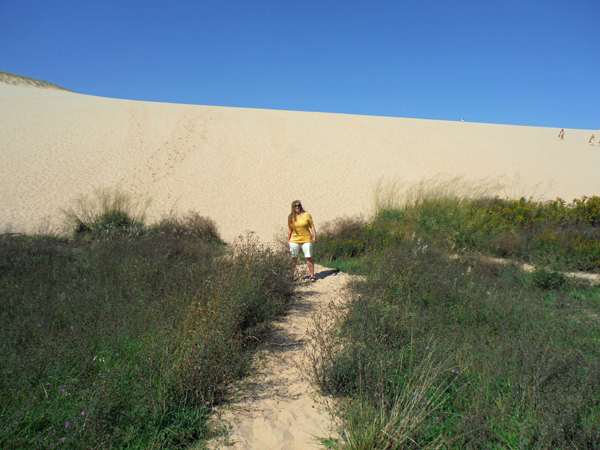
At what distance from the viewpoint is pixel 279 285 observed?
5547mm

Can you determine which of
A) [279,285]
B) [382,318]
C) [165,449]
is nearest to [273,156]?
[279,285]

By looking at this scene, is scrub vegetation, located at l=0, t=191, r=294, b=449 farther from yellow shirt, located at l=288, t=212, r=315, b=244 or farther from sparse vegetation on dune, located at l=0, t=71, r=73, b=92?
sparse vegetation on dune, located at l=0, t=71, r=73, b=92

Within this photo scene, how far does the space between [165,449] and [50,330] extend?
1.98m

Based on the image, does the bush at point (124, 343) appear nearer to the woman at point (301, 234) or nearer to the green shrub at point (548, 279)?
the woman at point (301, 234)

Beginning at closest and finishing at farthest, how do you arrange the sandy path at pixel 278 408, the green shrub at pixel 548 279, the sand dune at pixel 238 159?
the sandy path at pixel 278 408 → the green shrub at pixel 548 279 → the sand dune at pixel 238 159

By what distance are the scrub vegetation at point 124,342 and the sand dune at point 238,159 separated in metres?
6.17

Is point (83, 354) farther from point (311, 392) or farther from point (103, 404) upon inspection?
point (311, 392)

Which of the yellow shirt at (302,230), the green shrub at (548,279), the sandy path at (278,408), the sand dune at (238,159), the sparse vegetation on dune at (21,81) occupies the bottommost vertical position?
the sandy path at (278,408)

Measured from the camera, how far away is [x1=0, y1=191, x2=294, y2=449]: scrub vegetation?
102 inches

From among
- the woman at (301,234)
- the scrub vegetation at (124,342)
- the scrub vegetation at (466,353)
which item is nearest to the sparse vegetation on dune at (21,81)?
the scrub vegetation at (124,342)

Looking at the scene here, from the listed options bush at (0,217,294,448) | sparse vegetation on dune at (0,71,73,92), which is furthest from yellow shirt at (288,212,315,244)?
sparse vegetation on dune at (0,71,73,92)

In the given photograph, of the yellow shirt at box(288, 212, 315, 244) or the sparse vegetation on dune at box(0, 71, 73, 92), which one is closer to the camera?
the yellow shirt at box(288, 212, 315, 244)

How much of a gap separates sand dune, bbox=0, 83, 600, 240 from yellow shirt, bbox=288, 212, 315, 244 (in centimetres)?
463

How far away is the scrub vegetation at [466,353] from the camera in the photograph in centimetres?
256
